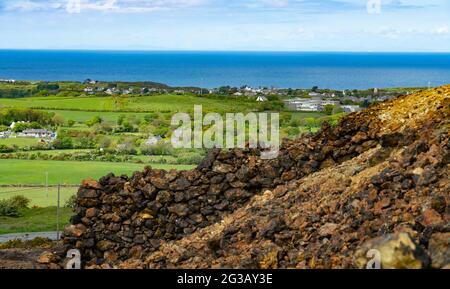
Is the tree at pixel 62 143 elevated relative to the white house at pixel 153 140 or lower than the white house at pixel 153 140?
lower

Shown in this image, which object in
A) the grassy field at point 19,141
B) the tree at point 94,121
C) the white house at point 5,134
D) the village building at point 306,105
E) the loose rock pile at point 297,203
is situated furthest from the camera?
the tree at point 94,121

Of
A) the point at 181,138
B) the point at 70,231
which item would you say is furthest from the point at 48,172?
the point at 70,231

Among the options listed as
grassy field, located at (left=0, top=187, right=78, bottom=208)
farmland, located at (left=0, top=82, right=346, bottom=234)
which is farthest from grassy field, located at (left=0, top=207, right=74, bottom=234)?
grassy field, located at (left=0, top=187, right=78, bottom=208)

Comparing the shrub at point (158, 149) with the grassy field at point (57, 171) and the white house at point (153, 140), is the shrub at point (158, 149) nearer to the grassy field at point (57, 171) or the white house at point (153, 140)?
the white house at point (153, 140)

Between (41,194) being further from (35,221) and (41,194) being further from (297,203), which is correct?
(297,203)

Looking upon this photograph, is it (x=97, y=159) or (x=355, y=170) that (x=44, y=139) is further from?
(x=355, y=170)

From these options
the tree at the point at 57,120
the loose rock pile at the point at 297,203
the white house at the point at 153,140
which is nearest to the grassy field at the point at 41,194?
the white house at the point at 153,140
